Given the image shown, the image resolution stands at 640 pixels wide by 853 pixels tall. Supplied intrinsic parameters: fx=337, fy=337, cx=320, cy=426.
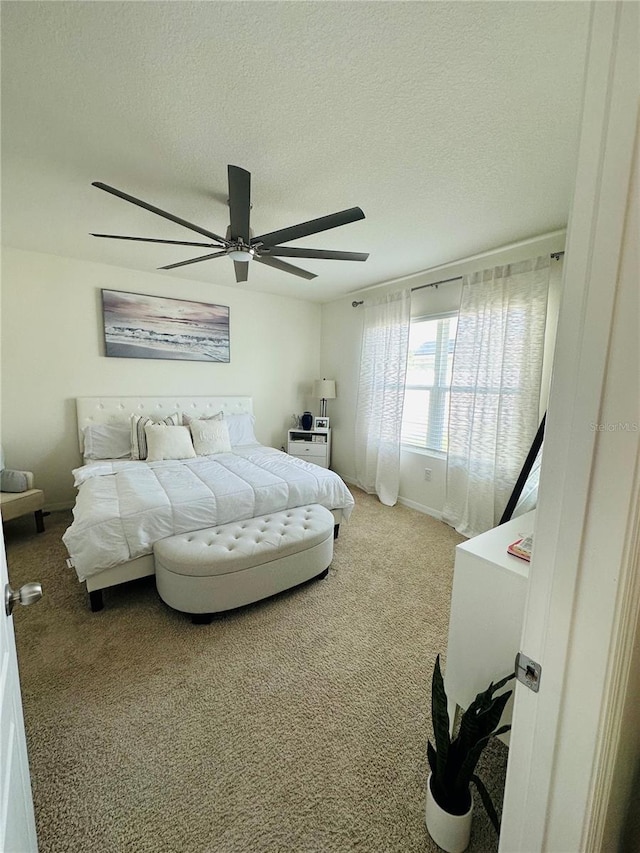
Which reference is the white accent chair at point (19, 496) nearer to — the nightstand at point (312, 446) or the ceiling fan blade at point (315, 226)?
the nightstand at point (312, 446)

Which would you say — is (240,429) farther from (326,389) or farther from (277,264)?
(277,264)

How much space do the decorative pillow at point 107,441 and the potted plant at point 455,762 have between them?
10.7ft

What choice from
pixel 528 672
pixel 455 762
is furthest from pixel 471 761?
pixel 528 672

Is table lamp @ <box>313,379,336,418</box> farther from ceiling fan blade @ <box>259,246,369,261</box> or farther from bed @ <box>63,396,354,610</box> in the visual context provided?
ceiling fan blade @ <box>259,246,369,261</box>

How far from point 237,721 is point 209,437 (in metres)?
2.46

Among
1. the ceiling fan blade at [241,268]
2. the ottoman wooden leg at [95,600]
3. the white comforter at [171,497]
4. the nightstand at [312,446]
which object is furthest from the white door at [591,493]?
the nightstand at [312,446]

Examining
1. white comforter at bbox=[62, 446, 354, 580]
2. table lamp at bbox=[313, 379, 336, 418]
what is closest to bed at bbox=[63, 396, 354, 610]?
white comforter at bbox=[62, 446, 354, 580]

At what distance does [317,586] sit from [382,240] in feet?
8.58

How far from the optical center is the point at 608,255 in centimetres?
47

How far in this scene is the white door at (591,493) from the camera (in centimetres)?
47

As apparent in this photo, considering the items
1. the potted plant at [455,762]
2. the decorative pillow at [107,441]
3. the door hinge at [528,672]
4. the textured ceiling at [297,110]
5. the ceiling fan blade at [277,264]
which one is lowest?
the potted plant at [455,762]

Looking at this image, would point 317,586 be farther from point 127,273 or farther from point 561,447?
point 127,273

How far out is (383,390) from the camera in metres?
3.83

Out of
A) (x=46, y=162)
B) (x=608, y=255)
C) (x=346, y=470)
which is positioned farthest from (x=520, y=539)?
(x=346, y=470)
